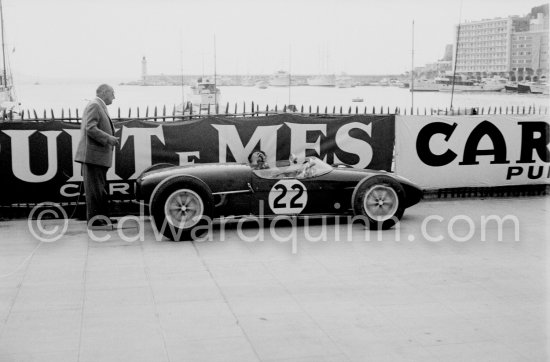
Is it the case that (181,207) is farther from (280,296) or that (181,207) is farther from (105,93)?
(280,296)

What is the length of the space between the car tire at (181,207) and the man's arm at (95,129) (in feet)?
3.96

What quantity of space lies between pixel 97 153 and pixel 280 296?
4.17 metres

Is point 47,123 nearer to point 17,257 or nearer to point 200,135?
point 200,135

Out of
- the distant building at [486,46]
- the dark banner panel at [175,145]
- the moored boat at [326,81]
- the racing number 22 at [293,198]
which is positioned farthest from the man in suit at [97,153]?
the moored boat at [326,81]

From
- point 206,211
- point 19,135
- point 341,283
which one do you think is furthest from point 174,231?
point 19,135

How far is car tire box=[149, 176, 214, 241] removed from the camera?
351 inches

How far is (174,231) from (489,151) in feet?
21.1

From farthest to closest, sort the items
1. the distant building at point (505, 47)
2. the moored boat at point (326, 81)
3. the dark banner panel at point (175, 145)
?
the moored boat at point (326, 81) → the distant building at point (505, 47) → the dark banner panel at point (175, 145)

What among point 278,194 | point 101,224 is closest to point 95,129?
point 101,224

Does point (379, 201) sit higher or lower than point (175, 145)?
lower

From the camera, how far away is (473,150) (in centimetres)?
1254

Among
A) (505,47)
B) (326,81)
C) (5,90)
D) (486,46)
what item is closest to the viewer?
(5,90)

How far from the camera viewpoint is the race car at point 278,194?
905 centimetres

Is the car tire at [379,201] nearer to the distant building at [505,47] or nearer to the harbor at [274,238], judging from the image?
the harbor at [274,238]
